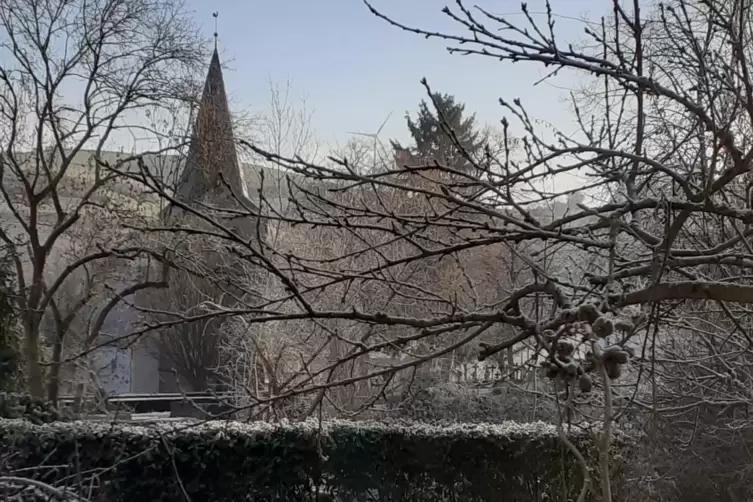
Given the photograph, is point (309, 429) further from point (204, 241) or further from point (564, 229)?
point (564, 229)

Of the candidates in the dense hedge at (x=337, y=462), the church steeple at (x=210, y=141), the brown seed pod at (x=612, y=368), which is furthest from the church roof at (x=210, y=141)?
the brown seed pod at (x=612, y=368)

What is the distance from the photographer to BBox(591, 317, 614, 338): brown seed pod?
2.39ft

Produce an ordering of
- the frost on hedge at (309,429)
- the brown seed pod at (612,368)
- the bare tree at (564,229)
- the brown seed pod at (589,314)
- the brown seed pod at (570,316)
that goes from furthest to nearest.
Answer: the frost on hedge at (309,429), the bare tree at (564,229), the brown seed pod at (570,316), the brown seed pod at (589,314), the brown seed pod at (612,368)

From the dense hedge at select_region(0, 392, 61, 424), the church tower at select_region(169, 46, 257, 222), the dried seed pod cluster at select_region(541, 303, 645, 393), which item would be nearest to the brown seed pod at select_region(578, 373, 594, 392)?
the dried seed pod cluster at select_region(541, 303, 645, 393)

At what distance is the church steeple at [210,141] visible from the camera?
6668 mm

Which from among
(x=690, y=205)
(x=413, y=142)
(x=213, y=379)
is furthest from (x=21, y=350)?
(x=690, y=205)

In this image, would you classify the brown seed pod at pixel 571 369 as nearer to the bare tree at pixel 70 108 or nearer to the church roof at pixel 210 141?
the church roof at pixel 210 141

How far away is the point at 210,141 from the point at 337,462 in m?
3.74

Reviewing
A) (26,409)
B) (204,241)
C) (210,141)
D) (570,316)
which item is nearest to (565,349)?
(570,316)

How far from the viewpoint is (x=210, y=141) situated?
661 centimetres

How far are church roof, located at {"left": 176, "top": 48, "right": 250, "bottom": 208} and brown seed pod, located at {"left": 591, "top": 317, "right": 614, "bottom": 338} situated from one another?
5.70m

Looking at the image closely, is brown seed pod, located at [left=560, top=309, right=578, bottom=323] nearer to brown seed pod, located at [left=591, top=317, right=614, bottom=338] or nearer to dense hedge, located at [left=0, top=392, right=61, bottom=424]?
brown seed pod, located at [left=591, top=317, right=614, bottom=338]

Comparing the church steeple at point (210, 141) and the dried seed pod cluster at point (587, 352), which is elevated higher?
the church steeple at point (210, 141)

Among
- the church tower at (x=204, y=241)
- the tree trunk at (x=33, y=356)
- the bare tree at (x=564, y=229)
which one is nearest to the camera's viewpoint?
the bare tree at (x=564, y=229)
